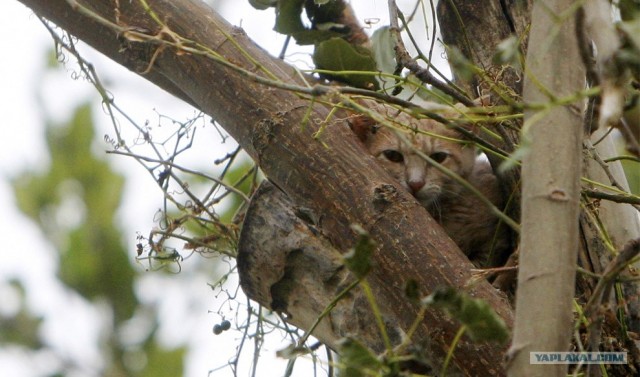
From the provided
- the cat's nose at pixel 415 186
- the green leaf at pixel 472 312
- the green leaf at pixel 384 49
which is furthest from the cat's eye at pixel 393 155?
the green leaf at pixel 472 312

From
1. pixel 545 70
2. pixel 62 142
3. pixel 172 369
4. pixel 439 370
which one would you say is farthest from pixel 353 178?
pixel 62 142

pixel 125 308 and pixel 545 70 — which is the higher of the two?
pixel 125 308

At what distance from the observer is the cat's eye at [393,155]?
3301mm

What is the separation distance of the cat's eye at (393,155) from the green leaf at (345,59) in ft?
2.92

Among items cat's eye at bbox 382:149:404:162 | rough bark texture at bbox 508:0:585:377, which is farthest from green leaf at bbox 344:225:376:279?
cat's eye at bbox 382:149:404:162

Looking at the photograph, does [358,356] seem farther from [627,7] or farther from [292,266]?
[292,266]

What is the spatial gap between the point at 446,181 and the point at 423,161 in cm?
14

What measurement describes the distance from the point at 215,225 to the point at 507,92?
106 centimetres

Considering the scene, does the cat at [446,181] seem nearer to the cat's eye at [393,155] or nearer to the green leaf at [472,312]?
the cat's eye at [393,155]

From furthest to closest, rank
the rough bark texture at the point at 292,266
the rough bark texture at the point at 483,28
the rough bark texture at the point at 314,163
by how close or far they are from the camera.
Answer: the rough bark texture at the point at 483,28
the rough bark texture at the point at 292,266
the rough bark texture at the point at 314,163

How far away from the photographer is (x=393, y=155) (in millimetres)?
3314

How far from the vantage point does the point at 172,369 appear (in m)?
4.46

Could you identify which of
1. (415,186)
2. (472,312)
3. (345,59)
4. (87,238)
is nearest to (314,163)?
(345,59)

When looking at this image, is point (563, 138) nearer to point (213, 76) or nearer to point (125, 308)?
point (213, 76)
